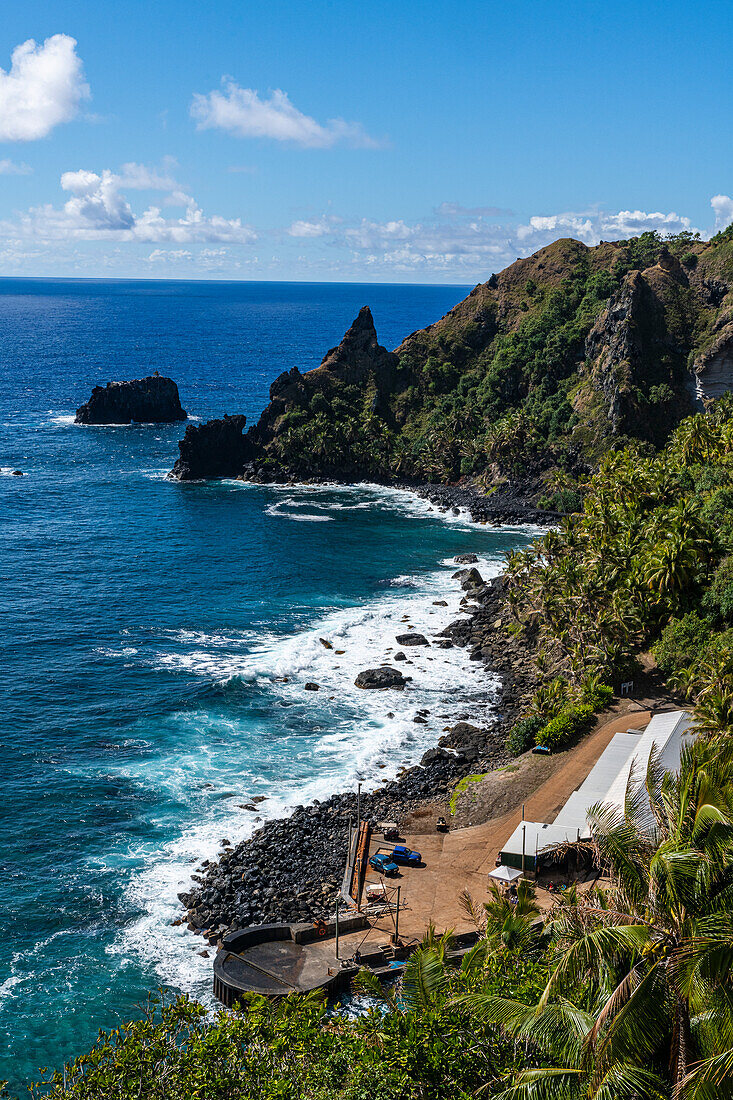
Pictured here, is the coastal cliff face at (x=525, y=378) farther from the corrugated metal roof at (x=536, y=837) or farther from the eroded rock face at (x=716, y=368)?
the corrugated metal roof at (x=536, y=837)

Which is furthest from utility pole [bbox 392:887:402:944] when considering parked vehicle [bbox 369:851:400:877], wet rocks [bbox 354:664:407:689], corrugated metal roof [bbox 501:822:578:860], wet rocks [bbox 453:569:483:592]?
wet rocks [bbox 453:569:483:592]

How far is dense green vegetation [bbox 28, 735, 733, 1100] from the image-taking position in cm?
1775

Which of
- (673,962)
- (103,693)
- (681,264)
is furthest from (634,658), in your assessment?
A: (681,264)

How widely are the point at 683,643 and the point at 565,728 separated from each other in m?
11.9

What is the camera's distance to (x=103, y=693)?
234 ft

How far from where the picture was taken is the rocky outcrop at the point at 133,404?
186 metres

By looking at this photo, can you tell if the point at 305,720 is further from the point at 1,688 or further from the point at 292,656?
the point at 1,688

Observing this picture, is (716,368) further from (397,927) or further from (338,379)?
(397,927)

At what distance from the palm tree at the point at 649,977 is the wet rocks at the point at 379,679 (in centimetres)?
5291

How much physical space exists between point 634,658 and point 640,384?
75609 millimetres

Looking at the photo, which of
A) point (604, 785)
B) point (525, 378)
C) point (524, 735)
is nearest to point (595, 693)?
point (524, 735)

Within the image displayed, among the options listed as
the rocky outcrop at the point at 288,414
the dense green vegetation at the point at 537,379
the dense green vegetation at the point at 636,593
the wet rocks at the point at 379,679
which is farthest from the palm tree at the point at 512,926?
the rocky outcrop at the point at 288,414

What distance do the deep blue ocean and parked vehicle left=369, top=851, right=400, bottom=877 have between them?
9414 millimetres

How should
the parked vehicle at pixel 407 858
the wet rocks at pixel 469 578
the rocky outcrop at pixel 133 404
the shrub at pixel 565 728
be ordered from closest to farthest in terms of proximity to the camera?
the parked vehicle at pixel 407 858 → the shrub at pixel 565 728 → the wet rocks at pixel 469 578 → the rocky outcrop at pixel 133 404
